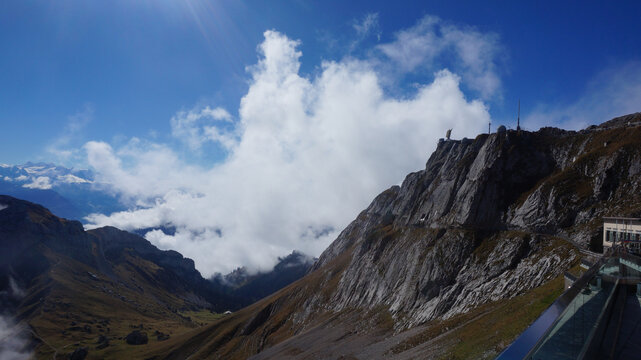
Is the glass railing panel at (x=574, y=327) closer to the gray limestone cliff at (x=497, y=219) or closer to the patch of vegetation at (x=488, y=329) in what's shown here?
the patch of vegetation at (x=488, y=329)

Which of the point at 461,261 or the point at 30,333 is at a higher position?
the point at 461,261

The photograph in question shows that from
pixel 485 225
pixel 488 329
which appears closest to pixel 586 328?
pixel 488 329

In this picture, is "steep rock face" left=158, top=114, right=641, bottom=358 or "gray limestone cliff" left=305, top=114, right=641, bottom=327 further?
"steep rock face" left=158, top=114, right=641, bottom=358

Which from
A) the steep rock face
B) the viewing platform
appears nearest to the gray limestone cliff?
the steep rock face

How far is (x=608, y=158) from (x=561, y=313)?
78428 mm

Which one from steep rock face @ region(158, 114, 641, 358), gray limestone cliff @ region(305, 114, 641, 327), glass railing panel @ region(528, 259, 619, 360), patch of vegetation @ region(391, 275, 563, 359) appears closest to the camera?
glass railing panel @ region(528, 259, 619, 360)

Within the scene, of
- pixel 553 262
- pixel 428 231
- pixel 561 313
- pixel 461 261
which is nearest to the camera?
pixel 561 313

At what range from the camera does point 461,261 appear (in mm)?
76875

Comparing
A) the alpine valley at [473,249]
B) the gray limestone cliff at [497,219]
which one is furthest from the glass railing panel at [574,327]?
the gray limestone cliff at [497,219]

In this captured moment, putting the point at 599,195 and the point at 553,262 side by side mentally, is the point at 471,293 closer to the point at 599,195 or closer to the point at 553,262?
the point at 553,262

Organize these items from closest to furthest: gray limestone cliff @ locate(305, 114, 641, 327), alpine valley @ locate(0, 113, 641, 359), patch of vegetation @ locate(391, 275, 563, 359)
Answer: patch of vegetation @ locate(391, 275, 563, 359) < alpine valley @ locate(0, 113, 641, 359) < gray limestone cliff @ locate(305, 114, 641, 327)

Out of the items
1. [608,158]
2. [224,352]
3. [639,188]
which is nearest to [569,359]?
[639,188]

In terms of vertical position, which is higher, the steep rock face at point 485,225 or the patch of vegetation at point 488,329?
the steep rock face at point 485,225

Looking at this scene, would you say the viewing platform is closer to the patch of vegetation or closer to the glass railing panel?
the glass railing panel
